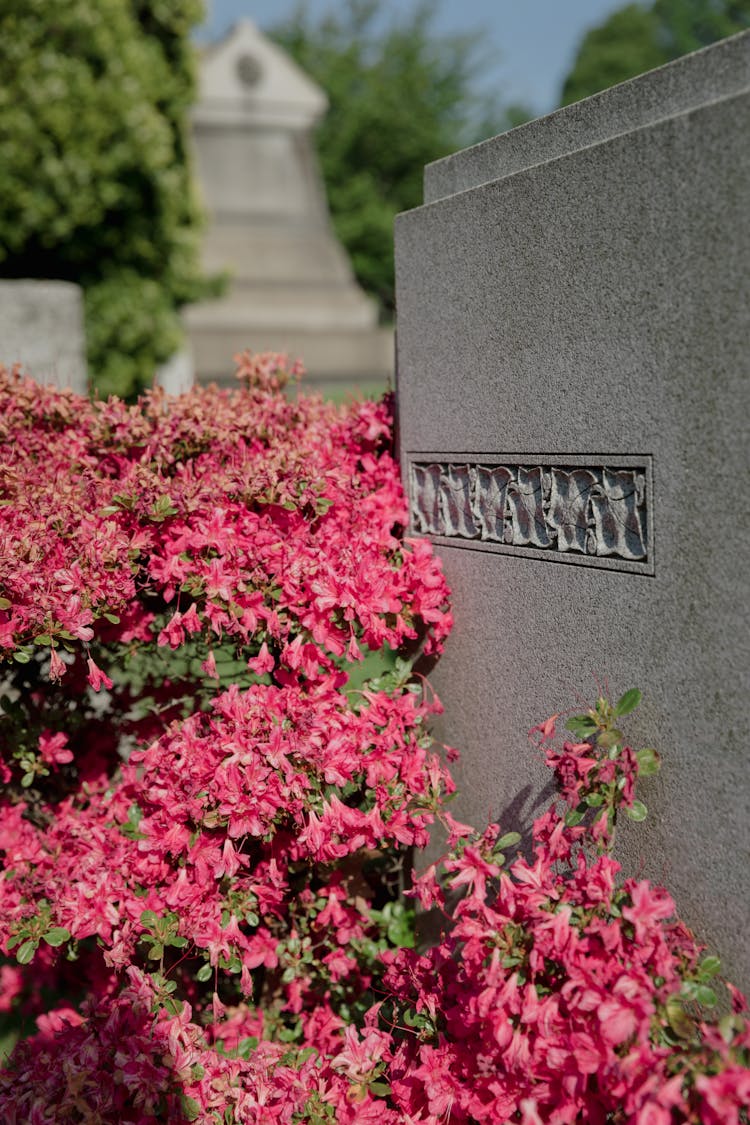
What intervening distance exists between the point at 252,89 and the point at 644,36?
32422 mm

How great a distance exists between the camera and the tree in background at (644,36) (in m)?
41.4

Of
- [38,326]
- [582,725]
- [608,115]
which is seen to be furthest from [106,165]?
[582,725]

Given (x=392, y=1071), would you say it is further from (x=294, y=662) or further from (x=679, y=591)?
(x=679, y=591)

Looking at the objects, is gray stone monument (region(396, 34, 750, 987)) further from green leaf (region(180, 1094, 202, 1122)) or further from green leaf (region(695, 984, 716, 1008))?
green leaf (region(180, 1094, 202, 1122))

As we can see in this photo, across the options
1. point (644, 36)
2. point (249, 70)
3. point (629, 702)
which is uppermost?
point (644, 36)

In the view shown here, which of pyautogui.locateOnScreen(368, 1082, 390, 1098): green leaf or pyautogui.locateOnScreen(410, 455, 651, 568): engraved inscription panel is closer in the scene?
pyautogui.locateOnScreen(410, 455, 651, 568): engraved inscription panel

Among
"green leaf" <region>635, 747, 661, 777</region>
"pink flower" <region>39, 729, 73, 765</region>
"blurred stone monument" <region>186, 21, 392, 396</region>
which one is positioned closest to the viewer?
"green leaf" <region>635, 747, 661, 777</region>

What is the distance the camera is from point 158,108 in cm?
1161

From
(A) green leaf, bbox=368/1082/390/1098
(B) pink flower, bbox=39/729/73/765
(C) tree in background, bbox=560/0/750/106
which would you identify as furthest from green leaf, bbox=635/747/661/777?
(C) tree in background, bbox=560/0/750/106

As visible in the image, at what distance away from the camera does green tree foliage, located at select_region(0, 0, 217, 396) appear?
373 inches

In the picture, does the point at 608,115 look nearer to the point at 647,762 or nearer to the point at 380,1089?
the point at 647,762

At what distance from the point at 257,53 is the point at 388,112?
1829 centimetres

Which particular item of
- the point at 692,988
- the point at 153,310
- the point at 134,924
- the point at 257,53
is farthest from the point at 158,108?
the point at 692,988

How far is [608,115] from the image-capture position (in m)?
2.06
